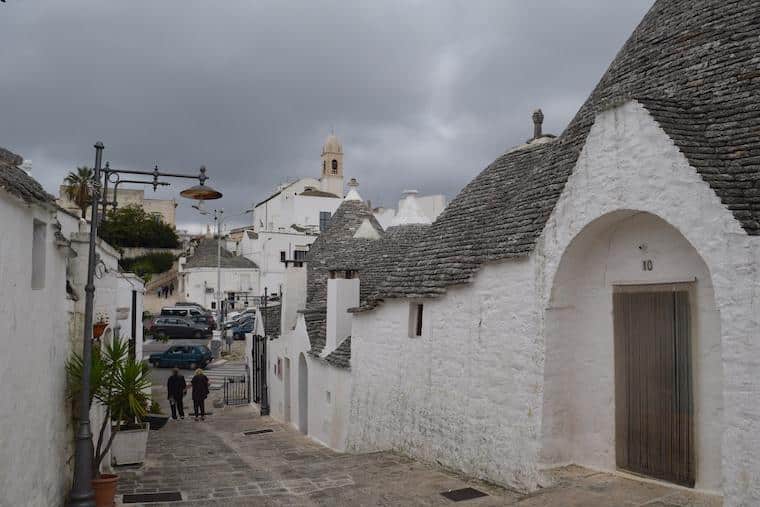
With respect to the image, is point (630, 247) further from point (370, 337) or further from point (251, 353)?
point (251, 353)

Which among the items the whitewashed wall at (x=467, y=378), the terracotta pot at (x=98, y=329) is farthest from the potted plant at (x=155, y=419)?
the terracotta pot at (x=98, y=329)

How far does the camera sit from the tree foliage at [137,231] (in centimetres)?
5916

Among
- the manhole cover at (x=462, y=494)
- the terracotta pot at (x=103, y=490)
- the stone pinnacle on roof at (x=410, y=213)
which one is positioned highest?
the stone pinnacle on roof at (x=410, y=213)

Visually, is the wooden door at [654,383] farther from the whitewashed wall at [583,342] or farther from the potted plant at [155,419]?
the potted plant at [155,419]

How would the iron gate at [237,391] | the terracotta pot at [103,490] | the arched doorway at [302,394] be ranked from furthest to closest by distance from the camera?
the iron gate at [237,391] → the arched doorway at [302,394] → the terracotta pot at [103,490]

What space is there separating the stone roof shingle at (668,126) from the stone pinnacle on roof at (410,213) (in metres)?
9.01

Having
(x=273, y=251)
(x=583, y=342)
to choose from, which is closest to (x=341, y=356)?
(x=583, y=342)

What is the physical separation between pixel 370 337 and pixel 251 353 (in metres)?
14.4

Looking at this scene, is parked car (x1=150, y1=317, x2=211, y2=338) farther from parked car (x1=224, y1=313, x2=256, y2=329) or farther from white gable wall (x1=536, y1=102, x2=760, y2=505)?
white gable wall (x1=536, y1=102, x2=760, y2=505)

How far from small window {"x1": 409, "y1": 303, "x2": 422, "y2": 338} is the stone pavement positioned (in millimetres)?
2333

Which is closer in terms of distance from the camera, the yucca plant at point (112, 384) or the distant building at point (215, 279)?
the yucca plant at point (112, 384)

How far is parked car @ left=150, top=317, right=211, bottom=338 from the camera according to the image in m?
42.7

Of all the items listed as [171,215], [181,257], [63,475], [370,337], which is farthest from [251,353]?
[171,215]

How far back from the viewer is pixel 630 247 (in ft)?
28.2
